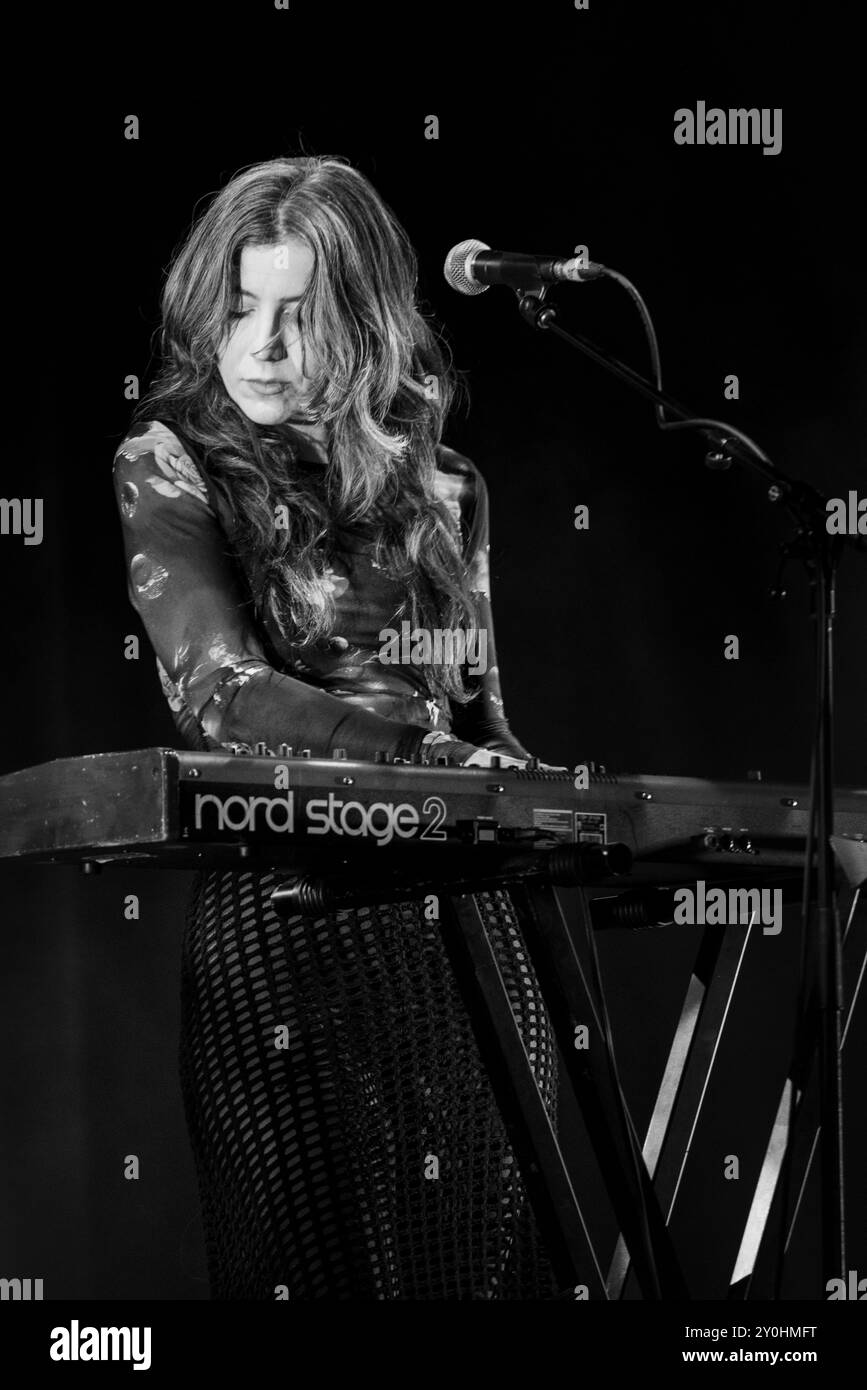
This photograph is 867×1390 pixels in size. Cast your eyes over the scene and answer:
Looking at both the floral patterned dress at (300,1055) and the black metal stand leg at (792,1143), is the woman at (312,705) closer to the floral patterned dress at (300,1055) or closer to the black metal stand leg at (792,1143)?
the floral patterned dress at (300,1055)

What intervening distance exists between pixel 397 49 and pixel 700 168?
56 centimetres

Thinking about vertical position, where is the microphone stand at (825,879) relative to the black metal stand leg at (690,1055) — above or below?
above

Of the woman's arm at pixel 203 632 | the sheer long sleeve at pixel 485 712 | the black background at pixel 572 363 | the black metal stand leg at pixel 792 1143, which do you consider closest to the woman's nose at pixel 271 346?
the woman's arm at pixel 203 632

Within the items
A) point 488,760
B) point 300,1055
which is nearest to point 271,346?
point 488,760

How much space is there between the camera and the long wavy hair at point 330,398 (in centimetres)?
210

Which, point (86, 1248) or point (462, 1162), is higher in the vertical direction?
point (462, 1162)

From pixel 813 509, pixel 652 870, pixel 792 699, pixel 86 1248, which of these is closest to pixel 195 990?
pixel 652 870

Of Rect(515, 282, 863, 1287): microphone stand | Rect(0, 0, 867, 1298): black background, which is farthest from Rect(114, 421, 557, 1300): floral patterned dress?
Rect(0, 0, 867, 1298): black background

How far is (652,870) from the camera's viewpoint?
1719mm

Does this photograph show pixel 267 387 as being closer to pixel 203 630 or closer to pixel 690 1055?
pixel 203 630

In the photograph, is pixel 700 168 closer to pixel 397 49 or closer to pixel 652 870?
pixel 397 49

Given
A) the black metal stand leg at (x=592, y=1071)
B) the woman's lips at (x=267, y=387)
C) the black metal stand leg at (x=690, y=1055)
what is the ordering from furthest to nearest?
the woman's lips at (x=267, y=387) → the black metal stand leg at (x=690, y=1055) → the black metal stand leg at (x=592, y=1071)

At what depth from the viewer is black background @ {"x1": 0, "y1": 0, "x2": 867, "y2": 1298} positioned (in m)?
2.62

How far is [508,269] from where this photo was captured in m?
1.75
